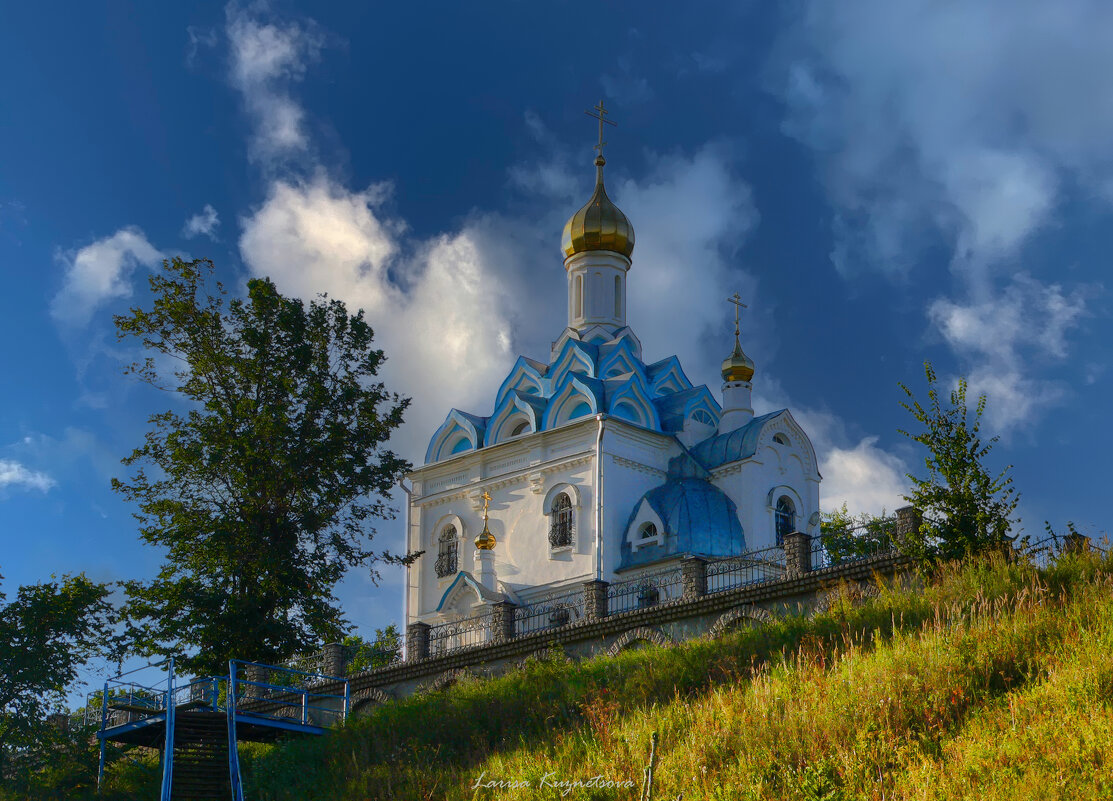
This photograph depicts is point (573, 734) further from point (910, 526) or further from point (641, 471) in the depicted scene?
point (641, 471)

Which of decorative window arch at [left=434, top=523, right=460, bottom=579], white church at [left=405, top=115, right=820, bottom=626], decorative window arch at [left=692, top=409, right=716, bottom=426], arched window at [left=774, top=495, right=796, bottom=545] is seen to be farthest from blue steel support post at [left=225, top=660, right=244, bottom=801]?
decorative window arch at [left=692, top=409, right=716, bottom=426]

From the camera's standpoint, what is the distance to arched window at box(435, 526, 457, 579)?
28.3m

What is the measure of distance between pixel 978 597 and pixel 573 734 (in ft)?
13.2

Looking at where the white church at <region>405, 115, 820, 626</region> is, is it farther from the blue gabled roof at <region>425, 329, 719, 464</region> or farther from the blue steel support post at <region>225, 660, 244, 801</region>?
the blue steel support post at <region>225, 660, 244, 801</region>

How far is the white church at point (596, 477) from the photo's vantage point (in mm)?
25906

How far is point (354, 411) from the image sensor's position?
77.9ft

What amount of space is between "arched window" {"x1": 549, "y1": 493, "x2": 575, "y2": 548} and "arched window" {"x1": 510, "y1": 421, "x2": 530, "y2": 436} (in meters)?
2.28

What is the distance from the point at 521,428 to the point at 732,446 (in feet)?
15.5

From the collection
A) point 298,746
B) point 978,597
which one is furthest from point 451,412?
point 978,597

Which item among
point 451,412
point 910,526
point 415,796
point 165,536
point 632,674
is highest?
point 451,412

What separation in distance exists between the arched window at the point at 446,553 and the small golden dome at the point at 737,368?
680 cm

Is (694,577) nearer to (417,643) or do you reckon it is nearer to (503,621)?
(503,621)

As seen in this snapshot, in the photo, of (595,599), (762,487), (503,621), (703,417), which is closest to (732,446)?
(762,487)

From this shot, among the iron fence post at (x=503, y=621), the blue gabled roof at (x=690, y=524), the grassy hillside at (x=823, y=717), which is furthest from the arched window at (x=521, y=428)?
the grassy hillside at (x=823, y=717)
